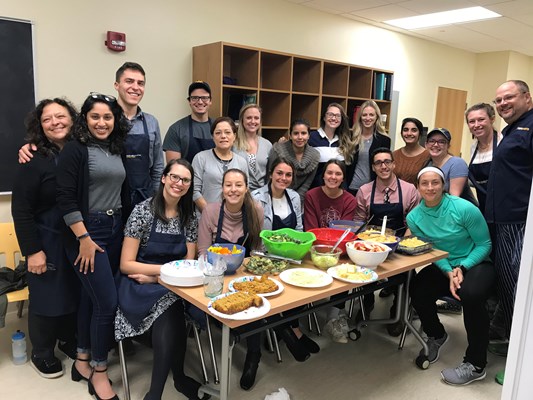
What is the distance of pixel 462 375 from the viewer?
7.91 feet

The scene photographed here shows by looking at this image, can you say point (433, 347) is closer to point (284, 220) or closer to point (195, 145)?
point (284, 220)

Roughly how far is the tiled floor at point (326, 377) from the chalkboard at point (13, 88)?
3.68 ft

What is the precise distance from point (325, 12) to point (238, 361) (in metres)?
3.82

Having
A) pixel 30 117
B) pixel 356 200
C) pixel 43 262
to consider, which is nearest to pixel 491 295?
pixel 356 200

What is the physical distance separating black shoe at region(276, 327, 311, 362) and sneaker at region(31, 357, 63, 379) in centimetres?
128

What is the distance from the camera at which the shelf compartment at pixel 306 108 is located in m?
4.27

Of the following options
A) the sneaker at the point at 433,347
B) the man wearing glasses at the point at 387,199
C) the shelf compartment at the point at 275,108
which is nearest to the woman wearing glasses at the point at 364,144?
the man wearing glasses at the point at 387,199

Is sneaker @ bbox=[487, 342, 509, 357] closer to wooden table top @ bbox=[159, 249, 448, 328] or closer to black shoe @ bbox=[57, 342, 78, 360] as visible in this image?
wooden table top @ bbox=[159, 249, 448, 328]

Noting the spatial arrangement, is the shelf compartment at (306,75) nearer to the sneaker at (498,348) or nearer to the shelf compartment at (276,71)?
the shelf compartment at (276,71)

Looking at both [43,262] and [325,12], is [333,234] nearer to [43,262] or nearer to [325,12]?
[43,262]

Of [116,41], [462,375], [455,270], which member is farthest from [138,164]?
[462,375]

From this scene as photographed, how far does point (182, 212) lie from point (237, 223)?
303 millimetres

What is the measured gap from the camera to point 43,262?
2156 mm

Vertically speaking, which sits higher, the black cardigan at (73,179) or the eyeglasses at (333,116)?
the eyeglasses at (333,116)
